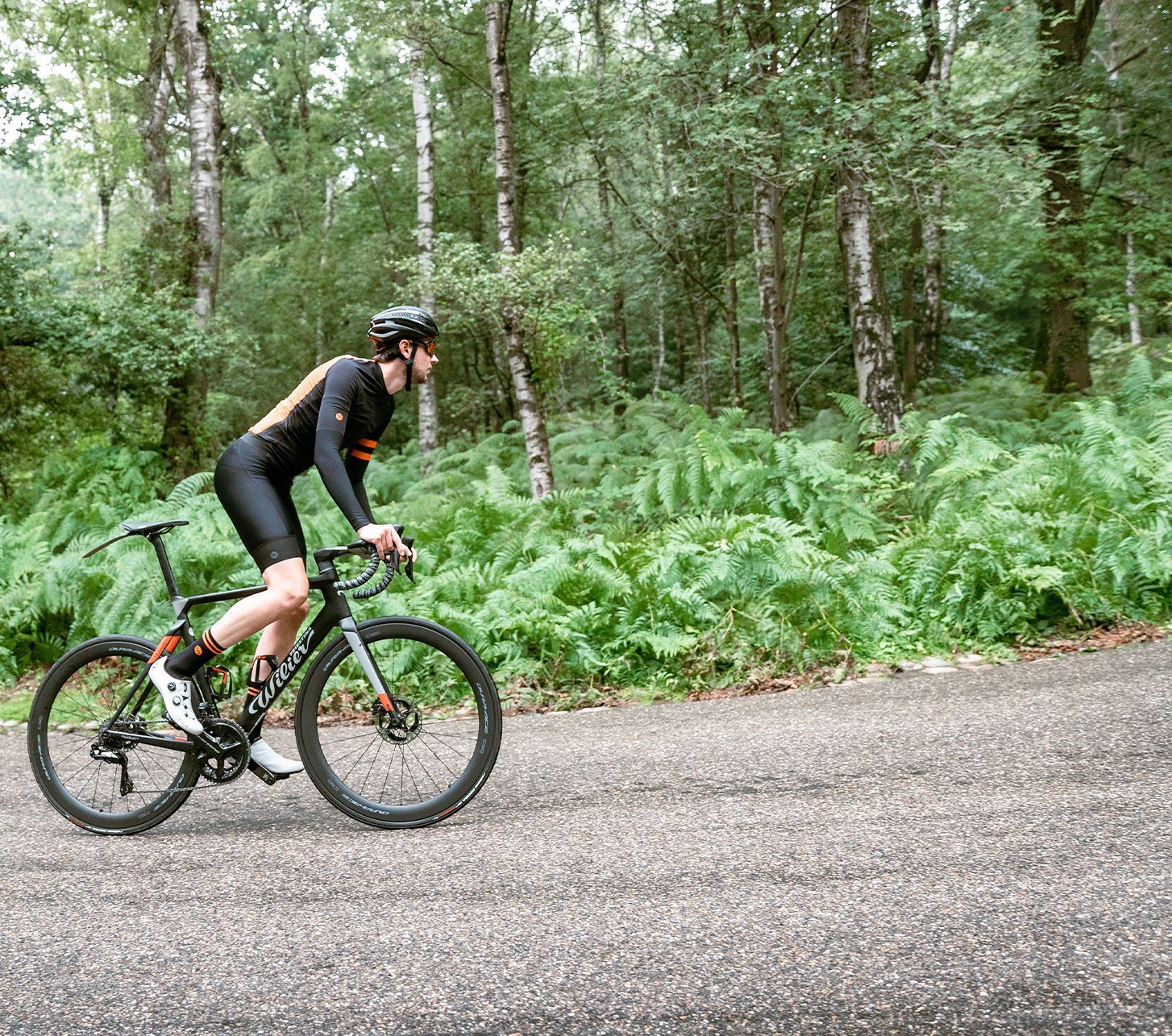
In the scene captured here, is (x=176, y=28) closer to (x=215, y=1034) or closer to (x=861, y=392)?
(x=861, y=392)

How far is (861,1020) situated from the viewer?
245 centimetres

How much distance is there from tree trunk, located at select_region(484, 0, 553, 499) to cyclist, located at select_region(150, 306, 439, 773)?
7753 millimetres

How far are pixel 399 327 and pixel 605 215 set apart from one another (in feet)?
65.4

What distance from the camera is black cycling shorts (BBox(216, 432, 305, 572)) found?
4297mm

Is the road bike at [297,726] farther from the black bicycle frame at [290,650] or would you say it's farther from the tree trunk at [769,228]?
the tree trunk at [769,228]

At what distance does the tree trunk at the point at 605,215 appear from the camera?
18203mm

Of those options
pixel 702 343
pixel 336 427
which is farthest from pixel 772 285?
pixel 336 427

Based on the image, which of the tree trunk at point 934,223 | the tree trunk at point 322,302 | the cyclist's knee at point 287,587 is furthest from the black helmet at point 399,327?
the tree trunk at point 322,302

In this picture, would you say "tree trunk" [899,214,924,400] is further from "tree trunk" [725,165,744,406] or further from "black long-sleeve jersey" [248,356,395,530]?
"black long-sleeve jersey" [248,356,395,530]

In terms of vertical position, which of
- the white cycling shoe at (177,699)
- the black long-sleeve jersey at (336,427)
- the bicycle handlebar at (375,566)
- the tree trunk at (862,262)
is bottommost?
the white cycling shoe at (177,699)

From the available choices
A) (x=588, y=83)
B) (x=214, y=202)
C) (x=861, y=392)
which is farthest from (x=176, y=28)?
(x=861, y=392)

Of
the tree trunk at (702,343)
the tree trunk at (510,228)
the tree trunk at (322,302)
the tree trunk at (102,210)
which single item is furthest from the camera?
the tree trunk at (102,210)

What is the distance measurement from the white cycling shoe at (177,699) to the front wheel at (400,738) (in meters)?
0.50

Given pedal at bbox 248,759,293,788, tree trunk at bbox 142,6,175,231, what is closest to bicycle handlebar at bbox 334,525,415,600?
pedal at bbox 248,759,293,788
